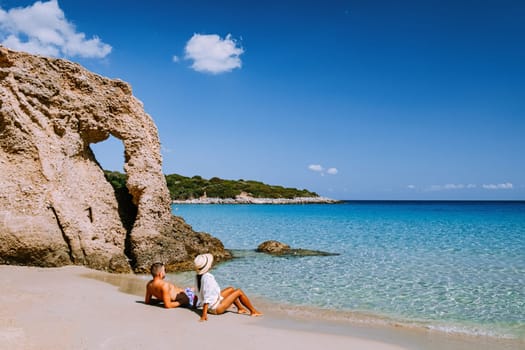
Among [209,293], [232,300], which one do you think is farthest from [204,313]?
[232,300]

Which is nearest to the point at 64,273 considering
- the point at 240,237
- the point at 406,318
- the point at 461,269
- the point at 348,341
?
the point at 348,341

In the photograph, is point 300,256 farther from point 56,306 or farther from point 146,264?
point 56,306

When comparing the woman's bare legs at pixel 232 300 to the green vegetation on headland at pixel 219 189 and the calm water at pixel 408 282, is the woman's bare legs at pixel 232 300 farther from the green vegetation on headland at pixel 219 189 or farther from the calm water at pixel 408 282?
the green vegetation on headland at pixel 219 189

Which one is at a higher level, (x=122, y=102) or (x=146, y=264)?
(x=122, y=102)

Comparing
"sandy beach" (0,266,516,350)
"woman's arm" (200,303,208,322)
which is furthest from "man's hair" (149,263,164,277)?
"woman's arm" (200,303,208,322)

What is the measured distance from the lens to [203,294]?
7387 mm

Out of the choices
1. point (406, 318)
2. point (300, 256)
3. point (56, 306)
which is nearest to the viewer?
point (56, 306)

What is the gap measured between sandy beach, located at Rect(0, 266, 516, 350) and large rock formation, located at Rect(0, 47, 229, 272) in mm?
2289

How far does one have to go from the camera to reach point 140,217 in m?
13.1

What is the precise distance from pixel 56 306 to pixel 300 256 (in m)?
10.9

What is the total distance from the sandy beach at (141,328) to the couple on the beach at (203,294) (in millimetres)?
197

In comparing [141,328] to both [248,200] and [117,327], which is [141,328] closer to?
[117,327]

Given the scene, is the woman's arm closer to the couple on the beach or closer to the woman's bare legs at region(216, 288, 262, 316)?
the couple on the beach

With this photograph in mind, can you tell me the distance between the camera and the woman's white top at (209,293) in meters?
7.30
